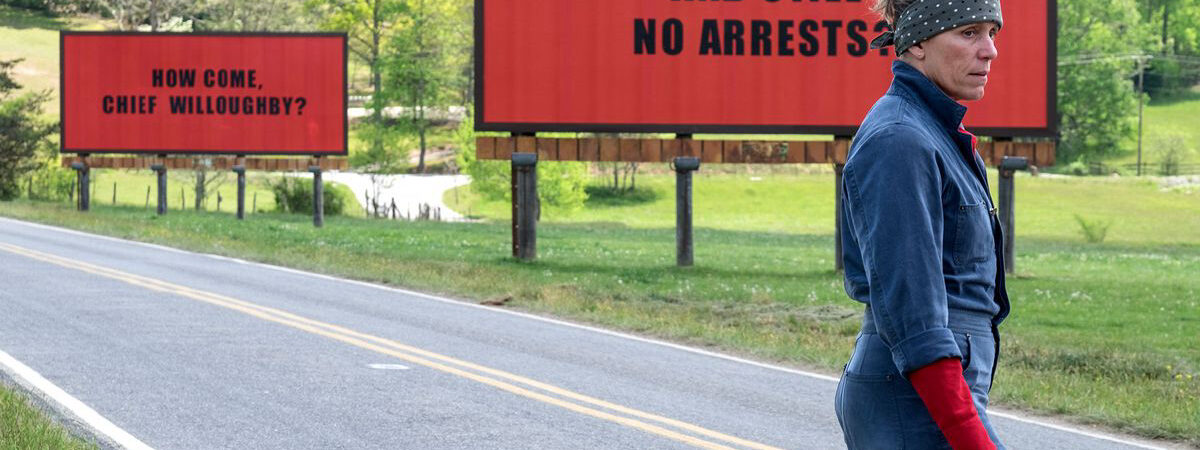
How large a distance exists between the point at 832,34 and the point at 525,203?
634 cm

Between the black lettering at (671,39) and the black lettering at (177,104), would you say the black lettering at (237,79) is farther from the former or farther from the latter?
the black lettering at (671,39)

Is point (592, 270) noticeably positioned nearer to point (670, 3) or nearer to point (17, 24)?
point (670, 3)

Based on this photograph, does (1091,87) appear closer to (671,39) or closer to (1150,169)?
(1150,169)

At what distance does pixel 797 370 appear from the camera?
13.1m

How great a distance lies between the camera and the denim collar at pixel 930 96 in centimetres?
326

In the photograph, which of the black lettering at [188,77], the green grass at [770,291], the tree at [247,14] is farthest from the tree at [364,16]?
the black lettering at [188,77]

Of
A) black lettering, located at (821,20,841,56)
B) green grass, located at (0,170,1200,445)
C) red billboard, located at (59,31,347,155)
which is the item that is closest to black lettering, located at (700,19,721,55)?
black lettering, located at (821,20,841,56)

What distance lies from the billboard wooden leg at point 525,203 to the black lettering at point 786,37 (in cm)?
487

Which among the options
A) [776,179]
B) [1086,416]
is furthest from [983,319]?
[776,179]

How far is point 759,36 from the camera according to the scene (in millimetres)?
26016

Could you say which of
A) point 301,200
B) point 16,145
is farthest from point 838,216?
point 16,145

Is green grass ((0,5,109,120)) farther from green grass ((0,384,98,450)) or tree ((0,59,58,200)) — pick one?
green grass ((0,384,98,450))

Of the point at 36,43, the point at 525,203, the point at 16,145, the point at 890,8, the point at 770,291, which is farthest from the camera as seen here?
the point at 36,43

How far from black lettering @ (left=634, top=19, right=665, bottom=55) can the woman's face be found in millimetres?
22838
